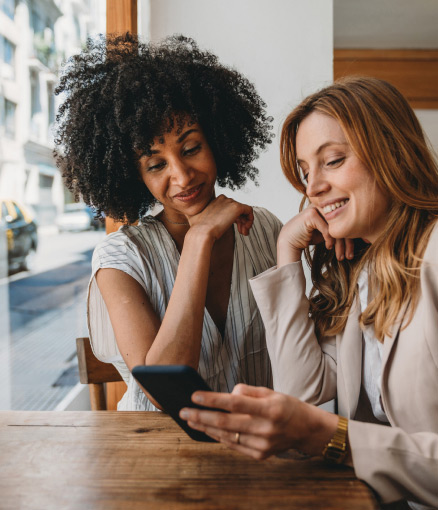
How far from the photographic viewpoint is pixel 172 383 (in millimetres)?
722

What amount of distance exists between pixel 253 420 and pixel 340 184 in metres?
0.62

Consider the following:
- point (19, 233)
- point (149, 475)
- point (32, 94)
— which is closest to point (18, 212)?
point (19, 233)

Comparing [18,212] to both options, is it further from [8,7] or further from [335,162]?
[335,162]

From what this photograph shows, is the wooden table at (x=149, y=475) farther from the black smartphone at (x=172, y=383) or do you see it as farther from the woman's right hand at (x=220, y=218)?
the woman's right hand at (x=220, y=218)

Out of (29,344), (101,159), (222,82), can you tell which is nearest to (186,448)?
(101,159)

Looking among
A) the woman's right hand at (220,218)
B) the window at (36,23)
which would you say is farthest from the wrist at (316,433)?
the window at (36,23)

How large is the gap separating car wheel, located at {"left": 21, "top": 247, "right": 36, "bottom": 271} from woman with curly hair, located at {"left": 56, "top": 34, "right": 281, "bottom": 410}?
14.7 inches

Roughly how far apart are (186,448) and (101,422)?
217mm

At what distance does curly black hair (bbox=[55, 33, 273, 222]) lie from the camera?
4.58 feet

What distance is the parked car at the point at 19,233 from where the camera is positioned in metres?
1.69

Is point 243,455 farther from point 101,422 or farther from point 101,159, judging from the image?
point 101,159

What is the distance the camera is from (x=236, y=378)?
4.72 ft

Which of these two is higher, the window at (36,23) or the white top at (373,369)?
the window at (36,23)

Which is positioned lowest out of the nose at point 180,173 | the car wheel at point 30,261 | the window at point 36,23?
the car wheel at point 30,261
